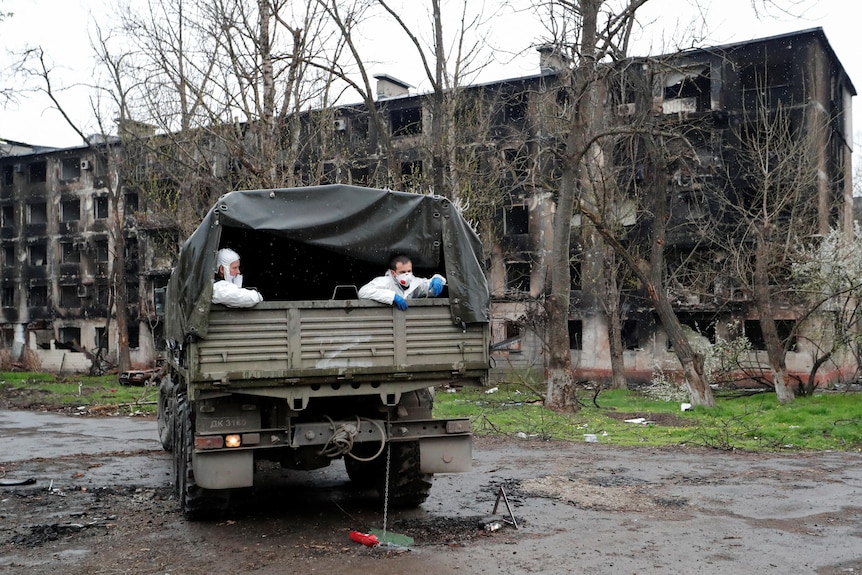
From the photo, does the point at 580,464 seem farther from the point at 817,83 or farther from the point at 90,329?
the point at 90,329

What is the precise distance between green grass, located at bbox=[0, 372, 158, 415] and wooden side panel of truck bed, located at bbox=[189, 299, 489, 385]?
16966 millimetres

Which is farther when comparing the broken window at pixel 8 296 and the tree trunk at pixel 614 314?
the broken window at pixel 8 296

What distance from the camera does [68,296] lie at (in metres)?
54.9

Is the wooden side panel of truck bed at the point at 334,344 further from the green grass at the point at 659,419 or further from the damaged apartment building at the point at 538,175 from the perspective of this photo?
the damaged apartment building at the point at 538,175

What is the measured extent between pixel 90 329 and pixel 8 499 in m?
46.3

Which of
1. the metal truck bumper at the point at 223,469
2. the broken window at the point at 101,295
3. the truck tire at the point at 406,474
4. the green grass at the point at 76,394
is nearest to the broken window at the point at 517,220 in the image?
the green grass at the point at 76,394

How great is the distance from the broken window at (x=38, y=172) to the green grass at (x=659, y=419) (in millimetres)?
29938

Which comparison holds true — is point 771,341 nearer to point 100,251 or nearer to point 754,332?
point 754,332

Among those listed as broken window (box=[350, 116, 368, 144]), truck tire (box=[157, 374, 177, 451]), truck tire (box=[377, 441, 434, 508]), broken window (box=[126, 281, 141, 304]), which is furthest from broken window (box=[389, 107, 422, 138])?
truck tire (box=[377, 441, 434, 508])

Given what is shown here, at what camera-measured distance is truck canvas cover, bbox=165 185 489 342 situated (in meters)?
8.15

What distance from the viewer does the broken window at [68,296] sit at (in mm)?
54562

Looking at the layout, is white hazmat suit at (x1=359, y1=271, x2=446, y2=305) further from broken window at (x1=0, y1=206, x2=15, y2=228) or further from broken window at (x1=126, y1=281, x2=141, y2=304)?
broken window at (x1=0, y1=206, x2=15, y2=228)

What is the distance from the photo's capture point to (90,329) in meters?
53.6

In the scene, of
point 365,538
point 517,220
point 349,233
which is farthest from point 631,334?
point 365,538
